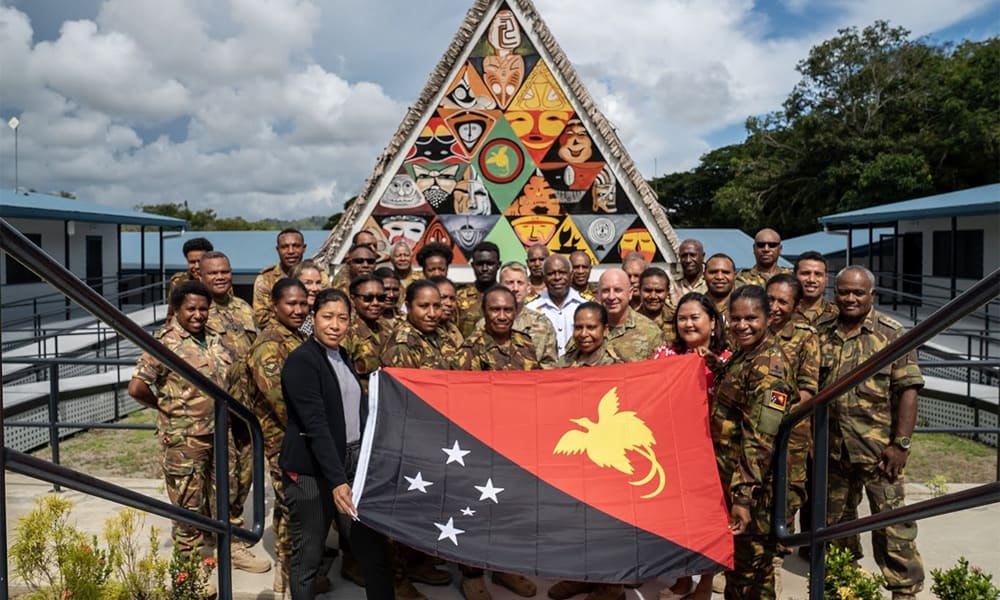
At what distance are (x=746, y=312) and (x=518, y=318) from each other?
1.96 m

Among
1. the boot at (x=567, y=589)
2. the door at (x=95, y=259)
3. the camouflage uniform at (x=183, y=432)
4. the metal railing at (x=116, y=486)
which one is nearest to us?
the metal railing at (x=116, y=486)

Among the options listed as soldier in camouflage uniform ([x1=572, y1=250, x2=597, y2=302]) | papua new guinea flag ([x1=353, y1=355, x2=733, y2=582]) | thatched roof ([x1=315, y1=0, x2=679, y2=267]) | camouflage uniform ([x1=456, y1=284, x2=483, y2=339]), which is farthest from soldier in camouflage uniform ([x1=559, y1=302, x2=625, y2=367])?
thatched roof ([x1=315, y1=0, x2=679, y2=267])

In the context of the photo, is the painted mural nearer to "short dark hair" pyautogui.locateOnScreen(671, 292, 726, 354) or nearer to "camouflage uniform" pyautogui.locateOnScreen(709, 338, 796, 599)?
"short dark hair" pyautogui.locateOnScreen(671, 292, 726, 354)

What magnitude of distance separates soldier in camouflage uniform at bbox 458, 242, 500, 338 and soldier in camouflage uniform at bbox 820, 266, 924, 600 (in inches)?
104

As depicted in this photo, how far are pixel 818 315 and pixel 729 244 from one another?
19111mm

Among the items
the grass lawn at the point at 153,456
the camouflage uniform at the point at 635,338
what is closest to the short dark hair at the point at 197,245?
the grass lawn at the point at 153,456

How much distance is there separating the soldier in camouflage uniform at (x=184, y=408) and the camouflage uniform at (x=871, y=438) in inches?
148

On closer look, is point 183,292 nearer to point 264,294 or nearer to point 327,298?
point 327,298

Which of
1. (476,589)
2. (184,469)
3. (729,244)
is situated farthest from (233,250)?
(476,589)

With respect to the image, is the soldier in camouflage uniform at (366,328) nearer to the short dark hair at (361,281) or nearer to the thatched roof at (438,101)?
the short dark hair at (361,281)

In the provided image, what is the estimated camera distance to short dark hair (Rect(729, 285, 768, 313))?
3471 mm

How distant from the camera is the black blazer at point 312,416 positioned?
3.24 m

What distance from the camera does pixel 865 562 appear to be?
4.63 meters

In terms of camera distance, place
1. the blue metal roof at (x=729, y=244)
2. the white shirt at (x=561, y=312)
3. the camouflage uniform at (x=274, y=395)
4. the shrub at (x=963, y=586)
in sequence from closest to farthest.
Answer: the shrub at (x=963, y=586), the camouflage uniform at (x=274, y=395), the white shirt at (x=561, y=312), the blue metal roof at (x=729, y=244)
